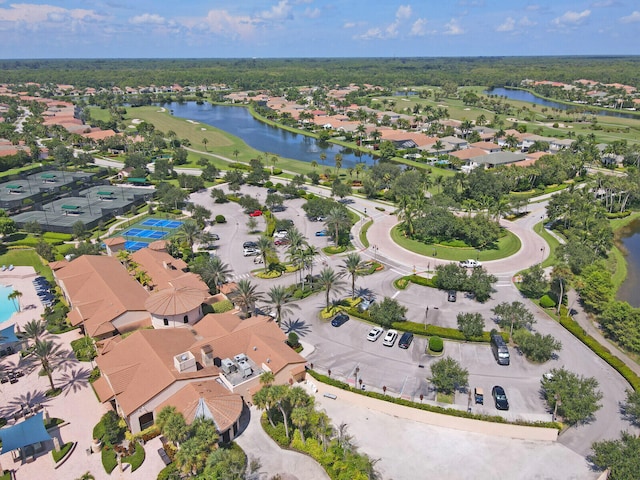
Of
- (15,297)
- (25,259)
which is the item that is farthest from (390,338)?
(25,259)

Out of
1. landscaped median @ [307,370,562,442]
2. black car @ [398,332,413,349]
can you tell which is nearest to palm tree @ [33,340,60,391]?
landscaped median @ [307,370,562,442]

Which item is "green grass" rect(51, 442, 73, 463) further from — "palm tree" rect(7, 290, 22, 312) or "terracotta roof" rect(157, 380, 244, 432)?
"palm tree" rect(7, 290, 22, 312)

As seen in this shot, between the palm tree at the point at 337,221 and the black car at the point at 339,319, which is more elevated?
the palm tree at the point at 337,221

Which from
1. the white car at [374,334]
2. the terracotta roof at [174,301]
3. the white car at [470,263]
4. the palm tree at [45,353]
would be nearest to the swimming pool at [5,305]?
the palm tree at [45,353]

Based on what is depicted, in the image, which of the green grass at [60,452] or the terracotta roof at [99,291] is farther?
→ the terracotta roof at [99,291]

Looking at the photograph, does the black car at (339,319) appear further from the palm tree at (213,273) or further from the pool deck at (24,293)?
the pool deck at (24,293)

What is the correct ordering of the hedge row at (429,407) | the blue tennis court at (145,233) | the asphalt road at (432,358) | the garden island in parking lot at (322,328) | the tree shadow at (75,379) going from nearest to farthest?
the garden island in parking lot at (322,328), the hedge row at (429,407), the asphalt road at (432,358), the tree shadow at (75,379), the blue tennis court at (145,233)

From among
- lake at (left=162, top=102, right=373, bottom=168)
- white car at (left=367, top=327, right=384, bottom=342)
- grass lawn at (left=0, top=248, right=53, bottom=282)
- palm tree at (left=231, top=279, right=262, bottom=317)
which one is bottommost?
lake at (left=162, top=102, right=373, bottom=168)

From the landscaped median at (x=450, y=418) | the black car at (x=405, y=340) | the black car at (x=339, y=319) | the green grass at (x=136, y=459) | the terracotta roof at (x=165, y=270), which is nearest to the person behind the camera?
the green grass at (x=136, y=459)
